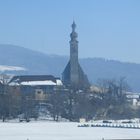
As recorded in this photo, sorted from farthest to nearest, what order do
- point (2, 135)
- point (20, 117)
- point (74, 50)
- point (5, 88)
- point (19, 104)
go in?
point (74, 50)
point (5, 88)
point (19, 104)
point (20, 117)
point (2, 135)

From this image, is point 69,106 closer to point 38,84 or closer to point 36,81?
point 38,84

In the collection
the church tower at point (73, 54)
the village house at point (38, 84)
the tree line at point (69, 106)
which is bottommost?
the tree line at point (69, 106)

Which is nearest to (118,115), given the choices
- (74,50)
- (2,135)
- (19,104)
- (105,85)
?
(19,104)

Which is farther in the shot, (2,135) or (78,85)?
(78,85)

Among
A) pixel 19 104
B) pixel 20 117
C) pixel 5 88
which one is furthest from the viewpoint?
pixel 5 88

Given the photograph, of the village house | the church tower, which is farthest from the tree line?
the church tower

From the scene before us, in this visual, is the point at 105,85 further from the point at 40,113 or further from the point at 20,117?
the point at 20,117

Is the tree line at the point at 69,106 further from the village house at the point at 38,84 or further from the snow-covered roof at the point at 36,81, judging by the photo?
the snow-covered roof at the point at 36,81

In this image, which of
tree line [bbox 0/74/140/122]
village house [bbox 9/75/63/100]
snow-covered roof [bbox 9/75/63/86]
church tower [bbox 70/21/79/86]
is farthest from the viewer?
church tower [bbox 70/21/79/86]

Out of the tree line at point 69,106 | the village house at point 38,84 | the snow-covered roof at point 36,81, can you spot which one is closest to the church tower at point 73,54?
the snow-covered roof at point 36,81

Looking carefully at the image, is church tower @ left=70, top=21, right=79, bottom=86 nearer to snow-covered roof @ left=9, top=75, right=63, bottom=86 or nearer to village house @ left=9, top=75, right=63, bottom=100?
snow-covered roof @ left=9, top=75, right=63, bottom=86

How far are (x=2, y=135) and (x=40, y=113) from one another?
170 feet

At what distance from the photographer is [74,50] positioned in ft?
470

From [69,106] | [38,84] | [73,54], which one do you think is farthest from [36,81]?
[69,106]
